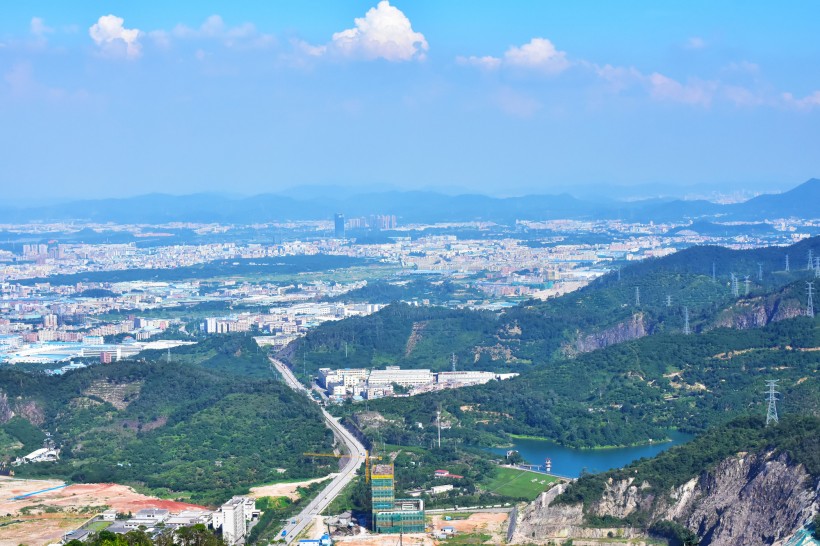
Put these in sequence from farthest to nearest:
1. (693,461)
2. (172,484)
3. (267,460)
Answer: (267,460) → (172,484) → (693,461)

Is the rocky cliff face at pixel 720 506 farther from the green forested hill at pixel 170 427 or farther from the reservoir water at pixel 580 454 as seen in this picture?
the green forested hill at pixel 170 427

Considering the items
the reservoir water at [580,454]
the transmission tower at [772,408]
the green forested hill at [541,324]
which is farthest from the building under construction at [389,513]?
the green forested hill at [541,324]

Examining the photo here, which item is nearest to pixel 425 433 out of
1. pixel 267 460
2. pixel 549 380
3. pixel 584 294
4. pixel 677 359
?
pixel 267 460

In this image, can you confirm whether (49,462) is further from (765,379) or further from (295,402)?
(765,379)

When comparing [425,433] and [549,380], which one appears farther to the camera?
[549,380]

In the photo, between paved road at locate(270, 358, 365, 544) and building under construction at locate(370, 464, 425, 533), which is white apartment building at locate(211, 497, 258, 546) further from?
building under construction at locate(370, 464, 425, 533)

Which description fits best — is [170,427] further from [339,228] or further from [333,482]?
[339,228]

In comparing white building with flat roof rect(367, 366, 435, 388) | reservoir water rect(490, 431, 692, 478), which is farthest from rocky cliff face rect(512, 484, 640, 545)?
white building with flat roof rect(367, 366, 435, 388)
